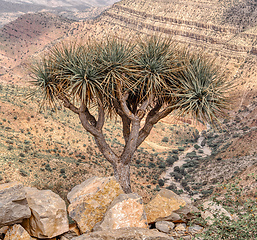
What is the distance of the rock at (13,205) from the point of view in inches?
224

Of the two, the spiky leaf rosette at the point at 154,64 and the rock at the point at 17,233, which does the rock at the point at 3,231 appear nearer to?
the rock at the point at 17,233

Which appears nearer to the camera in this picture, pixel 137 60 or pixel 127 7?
pixel 137 60

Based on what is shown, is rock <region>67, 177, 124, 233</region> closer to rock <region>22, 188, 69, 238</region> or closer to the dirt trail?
rock <region>22, 188, 69, 238</region>

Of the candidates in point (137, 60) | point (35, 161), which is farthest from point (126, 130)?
point (35, 161)

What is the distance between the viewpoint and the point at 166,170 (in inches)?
1281

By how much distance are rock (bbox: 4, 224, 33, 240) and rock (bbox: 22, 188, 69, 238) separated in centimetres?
24

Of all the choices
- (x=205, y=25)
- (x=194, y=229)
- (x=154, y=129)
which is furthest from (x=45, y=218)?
(x=205, y=25)

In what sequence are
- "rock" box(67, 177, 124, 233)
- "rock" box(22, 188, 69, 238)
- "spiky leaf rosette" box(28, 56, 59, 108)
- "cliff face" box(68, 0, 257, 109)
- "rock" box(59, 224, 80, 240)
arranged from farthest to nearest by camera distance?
"cliff face" box(68, 0, 257, 109)
"spiky leaf rosette" box(28, 56, 59, 108)
"rock" box(67, 177, 124, 233)
"rock" box(59, 224, 80, 240)
"rock" box(22, 188, 69, 238)

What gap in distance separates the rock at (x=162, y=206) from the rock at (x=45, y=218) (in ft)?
8.42

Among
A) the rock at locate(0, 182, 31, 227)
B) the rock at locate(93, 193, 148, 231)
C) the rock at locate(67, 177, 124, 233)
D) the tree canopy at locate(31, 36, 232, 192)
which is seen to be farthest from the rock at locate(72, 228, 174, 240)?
the tree canopy at locate(31, 36, 232, 192)

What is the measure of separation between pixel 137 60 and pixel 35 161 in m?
11.3

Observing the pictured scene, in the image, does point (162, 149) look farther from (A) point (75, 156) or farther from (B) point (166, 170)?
(A) point (75, 156)

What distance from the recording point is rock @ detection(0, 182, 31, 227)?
18.6 feet

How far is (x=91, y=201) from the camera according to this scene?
23.1 ft
